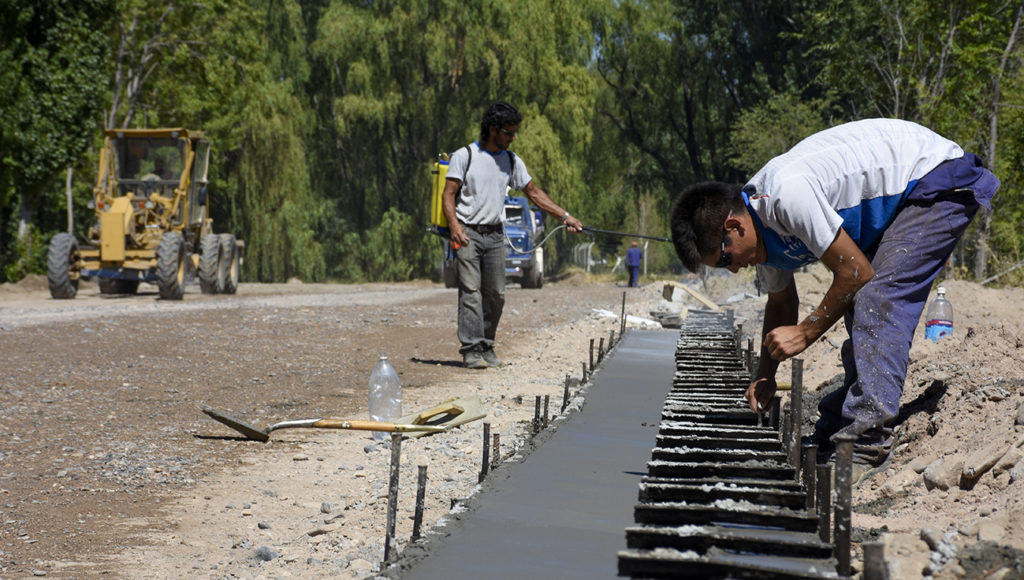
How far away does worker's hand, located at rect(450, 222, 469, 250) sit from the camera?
761 centimetres

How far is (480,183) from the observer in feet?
25.3

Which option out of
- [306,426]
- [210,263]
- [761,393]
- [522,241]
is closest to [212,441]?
[306,426]

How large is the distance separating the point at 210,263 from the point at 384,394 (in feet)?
41.7

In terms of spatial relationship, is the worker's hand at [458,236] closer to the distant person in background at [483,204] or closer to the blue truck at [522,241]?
the distant person in background at [483,204]

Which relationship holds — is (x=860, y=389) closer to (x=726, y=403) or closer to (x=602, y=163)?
(x=726, y=403)

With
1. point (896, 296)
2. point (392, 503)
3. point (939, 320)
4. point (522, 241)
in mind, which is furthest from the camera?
point (522, 241)

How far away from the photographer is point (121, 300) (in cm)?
1695

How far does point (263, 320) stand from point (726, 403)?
8.68 m

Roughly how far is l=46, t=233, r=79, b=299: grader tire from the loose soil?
7336 mm

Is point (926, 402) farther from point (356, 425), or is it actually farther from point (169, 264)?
point (169, 264)

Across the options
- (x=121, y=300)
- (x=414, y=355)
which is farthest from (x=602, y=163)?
(x=414, y=355)

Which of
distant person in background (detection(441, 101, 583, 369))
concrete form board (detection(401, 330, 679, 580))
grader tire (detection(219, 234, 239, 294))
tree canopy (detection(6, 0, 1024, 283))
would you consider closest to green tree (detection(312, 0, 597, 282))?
tree canopy (detection(6, 0, 1024, 283))

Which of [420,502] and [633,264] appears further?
[633,264]

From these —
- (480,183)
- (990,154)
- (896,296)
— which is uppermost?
(990,154)
